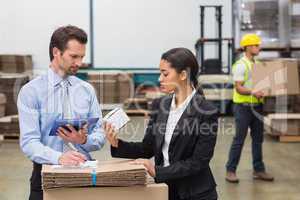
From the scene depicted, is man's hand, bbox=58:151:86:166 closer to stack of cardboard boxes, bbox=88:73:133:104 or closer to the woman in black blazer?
the woman in black blazer

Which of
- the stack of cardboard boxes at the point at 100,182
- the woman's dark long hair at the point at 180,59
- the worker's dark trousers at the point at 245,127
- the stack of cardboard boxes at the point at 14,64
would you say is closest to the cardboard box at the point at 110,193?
the stack of cardboard boxes at the point at 100,182

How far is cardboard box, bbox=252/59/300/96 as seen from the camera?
5793mm

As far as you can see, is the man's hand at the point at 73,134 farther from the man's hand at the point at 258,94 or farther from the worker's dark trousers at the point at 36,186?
the man's hand at the point at 258,94

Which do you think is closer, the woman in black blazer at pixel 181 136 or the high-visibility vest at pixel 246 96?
the woman in black blazer at pixel 181 136

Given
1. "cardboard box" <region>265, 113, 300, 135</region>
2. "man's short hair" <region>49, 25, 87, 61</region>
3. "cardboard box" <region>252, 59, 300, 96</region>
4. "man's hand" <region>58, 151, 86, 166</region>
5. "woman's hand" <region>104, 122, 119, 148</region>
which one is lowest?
"cardboard box" <region>265, 113, 300, 135</region>

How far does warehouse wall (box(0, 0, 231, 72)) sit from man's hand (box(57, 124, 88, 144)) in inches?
423

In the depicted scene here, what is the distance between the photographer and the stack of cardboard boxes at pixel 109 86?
1188 cm

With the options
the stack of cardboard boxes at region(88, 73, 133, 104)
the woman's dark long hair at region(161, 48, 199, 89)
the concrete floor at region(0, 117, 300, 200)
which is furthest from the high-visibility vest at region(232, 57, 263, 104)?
the stack of cardboard boxes at region(88, 73, 133, 104)

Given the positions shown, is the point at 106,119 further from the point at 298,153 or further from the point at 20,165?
the point at 298,153

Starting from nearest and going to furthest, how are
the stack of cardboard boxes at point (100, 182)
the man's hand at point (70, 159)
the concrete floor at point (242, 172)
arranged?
the stack of cardboard boxes at point (100, 182), the man's hand at point (70, 159), the concrete floor at point (242, 172)

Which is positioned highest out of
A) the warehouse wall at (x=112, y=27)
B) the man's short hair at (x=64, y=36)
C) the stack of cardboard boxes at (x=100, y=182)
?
the warehouse wall at (x=112, y=27)

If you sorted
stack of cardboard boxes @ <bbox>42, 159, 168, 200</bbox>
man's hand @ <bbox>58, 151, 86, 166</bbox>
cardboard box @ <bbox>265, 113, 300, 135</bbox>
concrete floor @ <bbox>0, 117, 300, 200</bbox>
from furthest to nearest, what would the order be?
cardboard box @ <bbox>265, 113, 300, 135</bbox> < concrete floor @ <bbox>0, 117, 300, 200</bbox> < man's hand @ <bbox>58, 151, 86, 166</bbox> < stack of cardboard boxes @ <bbox>42, 159, 168, 200</bbox>

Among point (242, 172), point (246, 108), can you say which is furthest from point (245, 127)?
point (242, 172)

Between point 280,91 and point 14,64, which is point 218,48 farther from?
point 280,91
